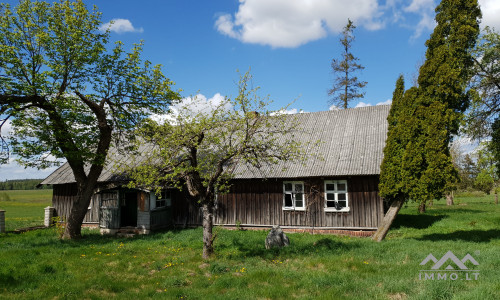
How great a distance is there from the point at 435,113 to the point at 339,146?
5.74 meters

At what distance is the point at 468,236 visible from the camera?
14109 millimetres

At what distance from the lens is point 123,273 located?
9.70 metres

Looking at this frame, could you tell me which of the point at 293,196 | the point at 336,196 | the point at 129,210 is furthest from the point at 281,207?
the point at 129,210

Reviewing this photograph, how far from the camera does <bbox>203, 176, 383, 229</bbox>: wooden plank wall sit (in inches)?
623

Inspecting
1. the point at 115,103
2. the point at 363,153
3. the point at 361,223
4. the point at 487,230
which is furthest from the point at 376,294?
the point at 115,103

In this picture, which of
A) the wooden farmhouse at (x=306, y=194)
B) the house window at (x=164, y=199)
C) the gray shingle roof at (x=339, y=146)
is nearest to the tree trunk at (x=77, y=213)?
the gray shingle roof at (x=339, y=146)

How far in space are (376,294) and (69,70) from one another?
15924 millimetres

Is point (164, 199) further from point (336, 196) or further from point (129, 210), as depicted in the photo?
point (336, 196)

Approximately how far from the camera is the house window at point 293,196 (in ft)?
56.2

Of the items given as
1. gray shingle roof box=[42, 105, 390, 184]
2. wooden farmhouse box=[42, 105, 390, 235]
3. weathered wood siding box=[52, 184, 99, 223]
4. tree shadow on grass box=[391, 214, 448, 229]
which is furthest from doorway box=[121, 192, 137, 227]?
tree shadow on grass box=[391, 214, 448, 229]

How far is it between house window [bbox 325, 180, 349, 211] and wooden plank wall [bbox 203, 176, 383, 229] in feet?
0.76

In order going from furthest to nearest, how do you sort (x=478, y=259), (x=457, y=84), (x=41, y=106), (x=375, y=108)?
(x=375, y=108) → (x=41, y=106) → (x=457, y=84) → (x=478, y=259)

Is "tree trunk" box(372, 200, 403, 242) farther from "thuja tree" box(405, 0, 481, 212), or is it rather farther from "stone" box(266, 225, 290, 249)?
"stone" box(266, 225, 290, 249)

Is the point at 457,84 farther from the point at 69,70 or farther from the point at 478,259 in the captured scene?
the point at 69,70
